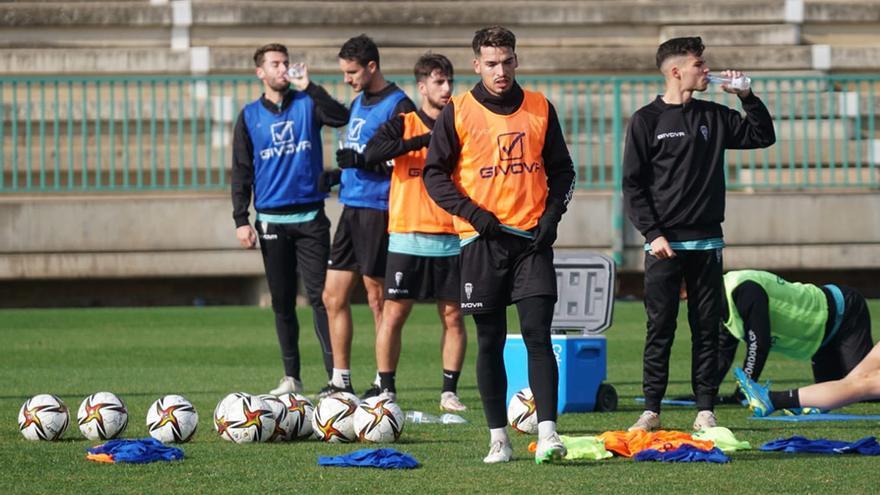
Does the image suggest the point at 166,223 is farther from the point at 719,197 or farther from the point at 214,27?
the point at 719,197

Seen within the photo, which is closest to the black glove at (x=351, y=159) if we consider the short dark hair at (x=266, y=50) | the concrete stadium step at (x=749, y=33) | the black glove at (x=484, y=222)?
the short dark hair at (x=266, y=50)

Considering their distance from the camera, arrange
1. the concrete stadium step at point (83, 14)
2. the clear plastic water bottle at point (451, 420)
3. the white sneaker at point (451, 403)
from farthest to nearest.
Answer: the concrete stadium step at point (83, 14)
the white sneaker at point (451, 403)
the clear plastic water bottle at point (451, 420)

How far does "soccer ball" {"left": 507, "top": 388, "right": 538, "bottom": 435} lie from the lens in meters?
8.80

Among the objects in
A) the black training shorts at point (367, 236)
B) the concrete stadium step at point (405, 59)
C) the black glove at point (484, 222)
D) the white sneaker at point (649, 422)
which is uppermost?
the concrete stadium step at point (405, 59)

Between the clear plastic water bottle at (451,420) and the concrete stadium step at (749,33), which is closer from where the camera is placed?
the clear plastic water bottle at (451,420)

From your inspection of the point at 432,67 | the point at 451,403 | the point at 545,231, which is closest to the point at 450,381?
the point at 451,403

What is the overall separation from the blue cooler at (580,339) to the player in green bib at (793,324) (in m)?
0.77

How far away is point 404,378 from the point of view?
12086 mm

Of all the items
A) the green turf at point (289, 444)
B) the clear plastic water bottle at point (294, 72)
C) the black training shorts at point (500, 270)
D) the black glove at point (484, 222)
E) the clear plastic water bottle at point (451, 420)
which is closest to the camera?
the green turf at point (289, 444)

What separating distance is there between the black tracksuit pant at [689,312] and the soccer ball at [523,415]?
66 cm

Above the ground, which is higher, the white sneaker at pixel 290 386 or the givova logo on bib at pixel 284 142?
the givova logo on bib at pixel 284 142

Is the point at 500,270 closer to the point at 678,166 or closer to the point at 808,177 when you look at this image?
the point at 678,166

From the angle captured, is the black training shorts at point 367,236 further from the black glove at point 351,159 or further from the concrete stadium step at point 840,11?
the concrete stadium step at point 840,11

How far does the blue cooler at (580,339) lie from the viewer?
9828mm
